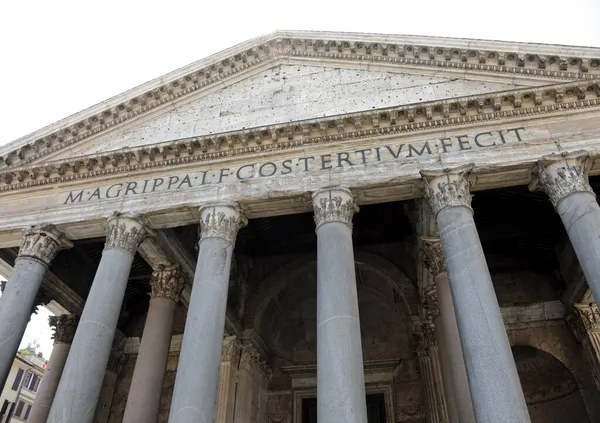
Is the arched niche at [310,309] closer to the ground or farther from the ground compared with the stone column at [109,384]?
farther from the ground

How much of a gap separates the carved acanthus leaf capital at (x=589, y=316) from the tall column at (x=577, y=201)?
451cm

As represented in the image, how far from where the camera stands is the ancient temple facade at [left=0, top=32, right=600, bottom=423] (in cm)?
711

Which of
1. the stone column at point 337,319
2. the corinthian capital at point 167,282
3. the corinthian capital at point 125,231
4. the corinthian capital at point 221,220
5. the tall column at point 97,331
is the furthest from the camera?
the corinthian capital at point 167,282

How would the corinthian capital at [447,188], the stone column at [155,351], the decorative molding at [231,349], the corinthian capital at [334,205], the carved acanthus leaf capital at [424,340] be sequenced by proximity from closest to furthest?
1. the corinthian capital at [447,188]
2. the corinthian capital at [334,205]
3. the stone column at [155,351]
4. the carved acanthus leaf capital at [424,340]
5. the decorative molding at [231,349]

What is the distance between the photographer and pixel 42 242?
9.11 metres

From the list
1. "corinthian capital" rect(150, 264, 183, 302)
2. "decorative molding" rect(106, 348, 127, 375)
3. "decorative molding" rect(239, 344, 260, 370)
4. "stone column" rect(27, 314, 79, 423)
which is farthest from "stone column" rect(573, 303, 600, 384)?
"stone column" rect(27, 314, 79, 423)

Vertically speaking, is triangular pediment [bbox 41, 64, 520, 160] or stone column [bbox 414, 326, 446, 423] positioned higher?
triangular pediment [bbox 41, 64, 520, 160]

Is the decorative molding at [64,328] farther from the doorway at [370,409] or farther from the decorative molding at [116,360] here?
the doorway at [370,409]

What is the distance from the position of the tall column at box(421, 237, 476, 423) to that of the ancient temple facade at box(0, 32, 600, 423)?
45mm

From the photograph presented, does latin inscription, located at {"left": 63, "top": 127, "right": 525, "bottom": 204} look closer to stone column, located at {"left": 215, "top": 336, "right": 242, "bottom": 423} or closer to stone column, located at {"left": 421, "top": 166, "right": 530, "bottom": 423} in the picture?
stone column, located at {"left": 421, "top": 166, "right": 530, "bottom": 423}

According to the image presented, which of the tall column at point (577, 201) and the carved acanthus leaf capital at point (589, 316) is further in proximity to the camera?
the carved acanthus leaf capital at point (589, 316)

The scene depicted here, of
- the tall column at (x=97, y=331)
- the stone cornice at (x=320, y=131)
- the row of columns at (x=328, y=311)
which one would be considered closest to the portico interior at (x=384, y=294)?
the tall column at (x=97, y=331)

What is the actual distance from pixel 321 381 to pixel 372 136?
463cm

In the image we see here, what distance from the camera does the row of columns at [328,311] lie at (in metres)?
6.14
